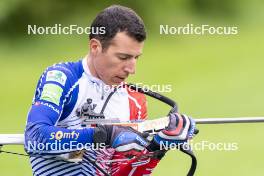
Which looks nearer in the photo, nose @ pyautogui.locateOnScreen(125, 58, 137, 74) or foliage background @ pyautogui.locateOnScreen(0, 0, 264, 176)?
nose @ pyautogui.locateOnScreen(125, 58, 137, 74)

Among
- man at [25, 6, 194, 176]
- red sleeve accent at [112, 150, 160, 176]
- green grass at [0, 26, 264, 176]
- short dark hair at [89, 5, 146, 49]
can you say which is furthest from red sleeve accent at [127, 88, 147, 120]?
green grass at [0, 26, 264, 176]

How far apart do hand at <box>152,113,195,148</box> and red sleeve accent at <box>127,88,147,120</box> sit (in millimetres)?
337

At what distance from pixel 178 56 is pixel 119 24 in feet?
18.7

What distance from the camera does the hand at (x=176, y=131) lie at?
287 centimetres

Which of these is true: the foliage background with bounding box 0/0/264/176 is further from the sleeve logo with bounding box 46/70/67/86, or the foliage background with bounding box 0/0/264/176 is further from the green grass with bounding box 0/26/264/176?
the sleeve logo with bounding box 46/70/67/86

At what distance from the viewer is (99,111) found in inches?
124

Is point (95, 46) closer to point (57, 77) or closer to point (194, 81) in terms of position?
point (57, 77)

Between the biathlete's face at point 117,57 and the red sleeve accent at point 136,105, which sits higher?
the biathlete's face at point 117,57

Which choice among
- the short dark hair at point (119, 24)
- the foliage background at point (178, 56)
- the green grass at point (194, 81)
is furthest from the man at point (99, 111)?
the foliage background at point (178, 56)

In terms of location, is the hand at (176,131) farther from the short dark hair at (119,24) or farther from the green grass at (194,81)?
the green grass at (194,81)

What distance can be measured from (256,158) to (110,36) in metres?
2.94

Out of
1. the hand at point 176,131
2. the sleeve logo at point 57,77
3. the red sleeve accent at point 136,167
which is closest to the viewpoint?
the hand at point 176,131

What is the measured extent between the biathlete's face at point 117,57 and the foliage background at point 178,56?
3103mm

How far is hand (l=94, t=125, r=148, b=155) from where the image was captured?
288cm
